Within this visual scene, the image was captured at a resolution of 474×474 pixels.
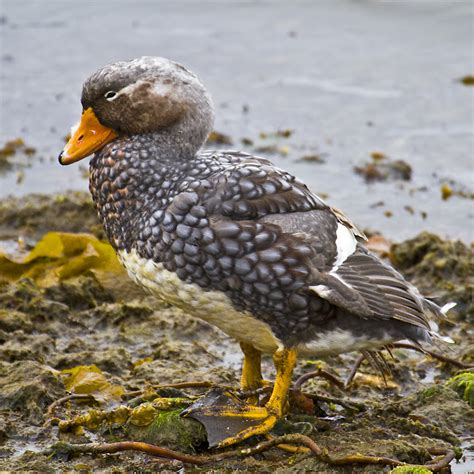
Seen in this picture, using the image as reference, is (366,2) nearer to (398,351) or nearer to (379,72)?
(379,72)

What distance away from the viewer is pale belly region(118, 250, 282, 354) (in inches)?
185

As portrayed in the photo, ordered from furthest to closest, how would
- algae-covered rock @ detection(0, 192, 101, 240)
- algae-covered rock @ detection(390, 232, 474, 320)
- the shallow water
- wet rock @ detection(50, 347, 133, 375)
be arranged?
the shallow water → algae-covered rock @ detection(0, 192, 101, 240) → algae-covered rock @ detection(390, 232, 474, 320) → wet rock @ detection(50, 347, 133, 375)

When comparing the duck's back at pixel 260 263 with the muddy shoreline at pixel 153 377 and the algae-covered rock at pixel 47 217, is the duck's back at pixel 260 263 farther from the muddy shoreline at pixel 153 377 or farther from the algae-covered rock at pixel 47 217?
the algae-covered rock at pixel 47 217

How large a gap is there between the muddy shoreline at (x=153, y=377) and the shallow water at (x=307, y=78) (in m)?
1.57

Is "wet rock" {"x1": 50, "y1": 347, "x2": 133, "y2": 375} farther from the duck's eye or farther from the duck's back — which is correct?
the duck's eye

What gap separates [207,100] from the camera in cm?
515

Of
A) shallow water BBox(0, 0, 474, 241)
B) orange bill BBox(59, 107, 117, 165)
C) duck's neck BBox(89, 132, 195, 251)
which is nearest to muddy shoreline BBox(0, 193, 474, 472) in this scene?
duck's neck BBox(89, 132, 195, 251)

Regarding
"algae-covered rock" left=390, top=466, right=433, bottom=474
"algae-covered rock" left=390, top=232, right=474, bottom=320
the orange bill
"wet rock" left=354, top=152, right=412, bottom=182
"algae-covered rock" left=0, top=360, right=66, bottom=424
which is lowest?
"algae-covered rock" left=390, top=232, right=474, bottom=320

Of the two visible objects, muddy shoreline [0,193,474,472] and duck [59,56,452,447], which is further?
muddy shoreline [0,193,474,472]

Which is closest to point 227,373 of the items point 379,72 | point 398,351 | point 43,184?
point 398,351

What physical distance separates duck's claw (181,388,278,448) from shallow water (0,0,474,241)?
3205mm

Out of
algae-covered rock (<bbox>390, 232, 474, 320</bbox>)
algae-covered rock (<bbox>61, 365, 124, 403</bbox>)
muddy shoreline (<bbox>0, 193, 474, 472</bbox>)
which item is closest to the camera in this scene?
muddy shoreline (<bbox>0, 193, 474, 472</bbox>)

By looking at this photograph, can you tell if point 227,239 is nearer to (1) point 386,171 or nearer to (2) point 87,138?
(2) point 87,138

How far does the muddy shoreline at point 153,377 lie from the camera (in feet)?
15.8
